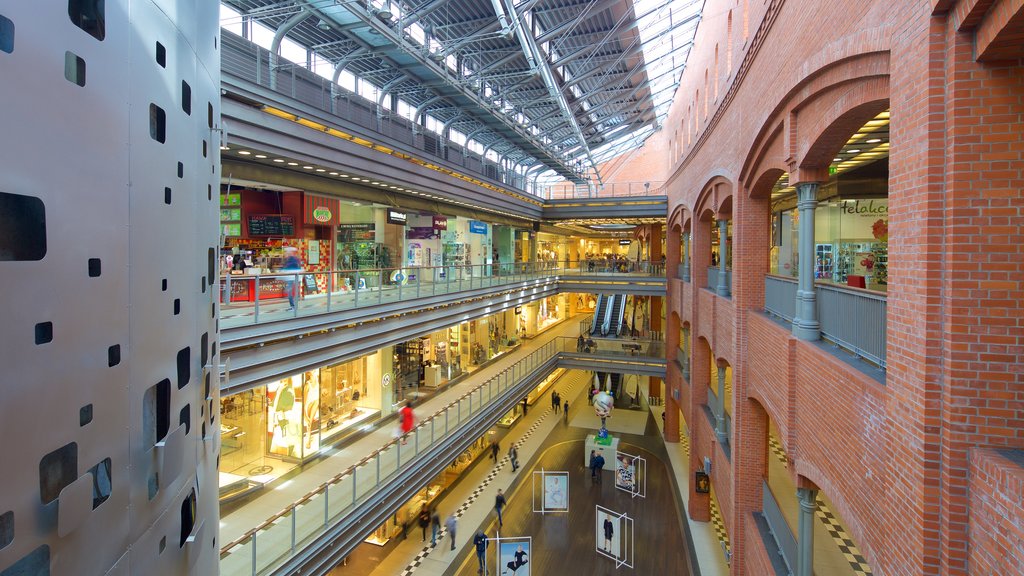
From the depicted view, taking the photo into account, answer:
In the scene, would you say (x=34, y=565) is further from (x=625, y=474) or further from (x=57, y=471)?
(x=625, y=474)

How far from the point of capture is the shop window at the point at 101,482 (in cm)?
231

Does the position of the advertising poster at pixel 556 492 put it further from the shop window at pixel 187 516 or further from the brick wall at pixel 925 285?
the shop window at pixel 187 516

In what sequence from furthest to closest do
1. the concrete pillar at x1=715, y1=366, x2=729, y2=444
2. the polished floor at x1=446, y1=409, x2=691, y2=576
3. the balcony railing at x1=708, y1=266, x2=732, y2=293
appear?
A: the balcony railing at x1=708, y1=266, x2=732, y2=293, the polished floor at x1=446, y1=409, x2=691, y2=576, the concrete pillar at x1=715, y1=366, x2=729, y2=444

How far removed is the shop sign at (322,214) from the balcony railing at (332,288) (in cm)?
357

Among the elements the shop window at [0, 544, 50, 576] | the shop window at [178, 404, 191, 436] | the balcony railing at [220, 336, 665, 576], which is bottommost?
the balcony railing at [220, 336, 665, 576]

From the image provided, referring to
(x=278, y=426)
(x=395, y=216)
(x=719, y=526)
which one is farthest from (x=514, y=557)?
(x=395, y=216)

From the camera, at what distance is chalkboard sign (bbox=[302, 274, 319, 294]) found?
8.60m

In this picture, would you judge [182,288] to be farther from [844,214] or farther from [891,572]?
[844,214]

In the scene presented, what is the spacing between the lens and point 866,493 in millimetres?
4312

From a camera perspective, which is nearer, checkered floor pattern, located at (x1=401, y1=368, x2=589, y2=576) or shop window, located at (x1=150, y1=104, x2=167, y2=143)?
shop window, located at (x1=150, y1=104, x2=167, y2=143)

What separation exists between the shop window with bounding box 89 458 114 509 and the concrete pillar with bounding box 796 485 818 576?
713 centimetres

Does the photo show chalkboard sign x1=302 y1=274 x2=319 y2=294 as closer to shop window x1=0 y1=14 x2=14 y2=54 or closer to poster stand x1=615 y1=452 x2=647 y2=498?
shop window x1=0 y1=14 x2=14 y2=54

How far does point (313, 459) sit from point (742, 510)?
908cm

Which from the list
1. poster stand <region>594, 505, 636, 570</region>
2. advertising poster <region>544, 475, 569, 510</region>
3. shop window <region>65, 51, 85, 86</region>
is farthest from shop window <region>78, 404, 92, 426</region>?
advertising poster <region>544, 475, 569, 510</region>
